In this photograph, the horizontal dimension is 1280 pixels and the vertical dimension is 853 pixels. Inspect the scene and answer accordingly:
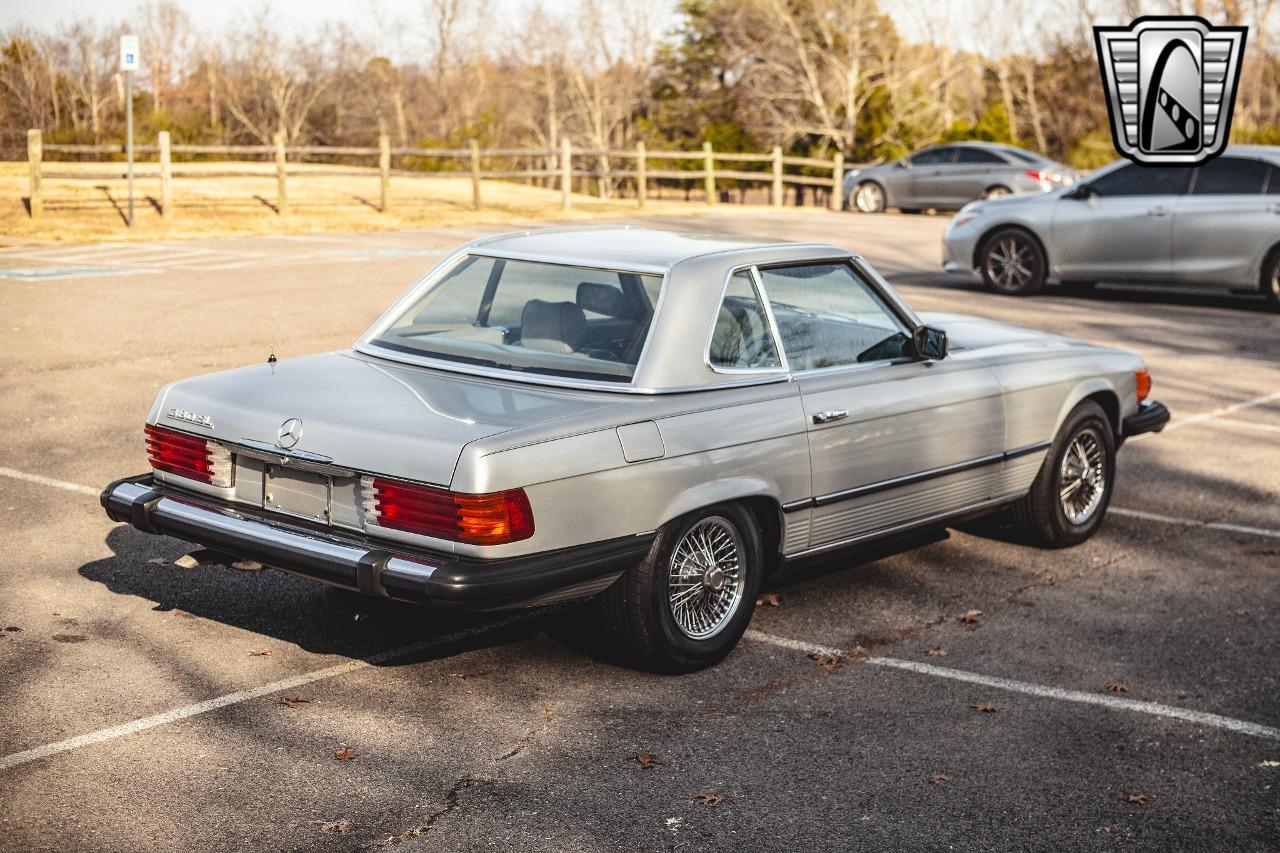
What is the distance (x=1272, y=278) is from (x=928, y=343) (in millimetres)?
11473

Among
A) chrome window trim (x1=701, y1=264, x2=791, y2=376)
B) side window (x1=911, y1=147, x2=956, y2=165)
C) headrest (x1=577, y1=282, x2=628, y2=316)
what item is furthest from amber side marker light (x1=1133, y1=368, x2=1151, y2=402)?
side window (x1=911, y1=147, x2=956, y2=165)

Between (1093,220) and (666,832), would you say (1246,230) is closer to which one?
(1093,220)

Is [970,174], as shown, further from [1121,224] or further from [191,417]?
[191,417]

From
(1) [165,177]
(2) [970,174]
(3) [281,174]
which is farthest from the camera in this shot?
(2) [970,174]

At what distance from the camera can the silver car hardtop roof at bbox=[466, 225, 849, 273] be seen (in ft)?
18.9

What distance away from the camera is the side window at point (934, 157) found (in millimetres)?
32281

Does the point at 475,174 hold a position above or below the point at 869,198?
above

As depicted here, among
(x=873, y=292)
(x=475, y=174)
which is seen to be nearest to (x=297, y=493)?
(x=873, y=292)

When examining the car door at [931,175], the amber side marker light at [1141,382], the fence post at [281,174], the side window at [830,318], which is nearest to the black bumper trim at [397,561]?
the side window at [830,318]

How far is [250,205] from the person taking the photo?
29.7 meters

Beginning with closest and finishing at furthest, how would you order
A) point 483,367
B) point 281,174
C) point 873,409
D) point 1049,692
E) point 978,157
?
point 1049,692
point 483,367
point 873,409
point 281,174
point 978,157

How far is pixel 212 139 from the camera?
5219 cm

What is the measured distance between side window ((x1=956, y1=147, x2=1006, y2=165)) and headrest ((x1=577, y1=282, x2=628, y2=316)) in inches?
1075

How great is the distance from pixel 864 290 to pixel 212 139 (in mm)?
49401
